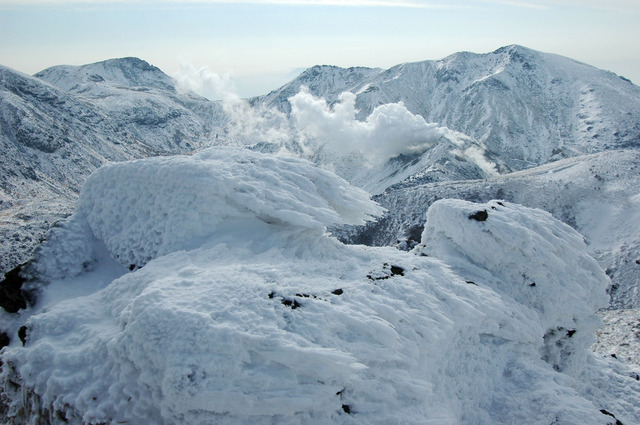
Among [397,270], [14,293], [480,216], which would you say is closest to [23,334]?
[14,293]

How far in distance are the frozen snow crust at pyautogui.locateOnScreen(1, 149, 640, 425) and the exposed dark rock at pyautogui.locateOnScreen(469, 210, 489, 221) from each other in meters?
0.16

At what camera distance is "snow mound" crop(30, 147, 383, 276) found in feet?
48.9

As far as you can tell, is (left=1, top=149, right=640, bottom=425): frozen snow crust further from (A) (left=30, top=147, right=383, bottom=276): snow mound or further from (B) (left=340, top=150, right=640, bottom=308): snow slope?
(B) (left=340, top=150, right=640, bottom=308): snow slope

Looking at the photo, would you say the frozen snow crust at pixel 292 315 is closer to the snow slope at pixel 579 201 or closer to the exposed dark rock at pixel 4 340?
the exposed dark rock at pixel 4 340

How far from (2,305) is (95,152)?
15798cm

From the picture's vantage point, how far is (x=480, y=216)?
18.6 m

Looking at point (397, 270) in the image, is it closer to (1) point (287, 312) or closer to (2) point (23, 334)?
(1) point (287, 312)

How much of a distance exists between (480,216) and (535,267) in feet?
9.78

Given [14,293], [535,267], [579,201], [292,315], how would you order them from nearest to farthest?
[292,315], [14,293], [535,267], [579,201]

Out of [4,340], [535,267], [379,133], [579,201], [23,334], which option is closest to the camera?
[23,334]

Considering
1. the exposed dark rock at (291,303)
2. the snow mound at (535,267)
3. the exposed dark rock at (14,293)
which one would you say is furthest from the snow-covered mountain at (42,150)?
the exposed dark rock at (291,303)

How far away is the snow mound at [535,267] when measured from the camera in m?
17.9

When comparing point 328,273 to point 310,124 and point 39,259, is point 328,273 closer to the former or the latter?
point 39,259

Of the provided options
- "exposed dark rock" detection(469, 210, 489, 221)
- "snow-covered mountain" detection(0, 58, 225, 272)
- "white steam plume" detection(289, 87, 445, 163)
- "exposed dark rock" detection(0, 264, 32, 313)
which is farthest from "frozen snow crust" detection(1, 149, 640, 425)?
"white steam plume" detection(289, 87, 445, 163)
